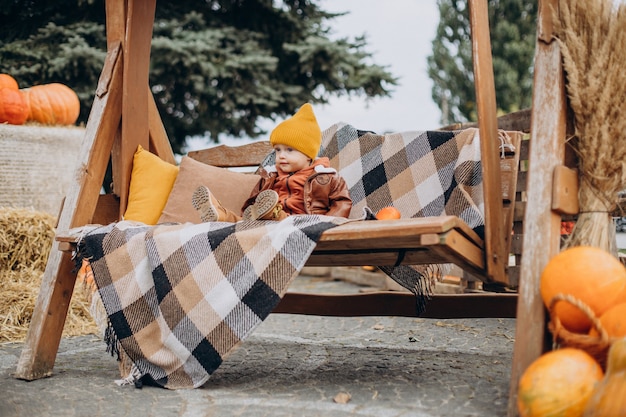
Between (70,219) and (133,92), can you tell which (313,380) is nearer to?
(70,219)

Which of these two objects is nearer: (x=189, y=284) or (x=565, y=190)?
(x=565, y=190)

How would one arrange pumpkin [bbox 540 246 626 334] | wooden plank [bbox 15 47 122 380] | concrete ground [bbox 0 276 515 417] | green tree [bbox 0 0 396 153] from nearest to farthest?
pumpkin [bbox 540 246 626 334], concrete ground [bbox 0 276 515 417], wooden plank [bbox 15 47 122 380], green tree [bbox 0 0 396 153]

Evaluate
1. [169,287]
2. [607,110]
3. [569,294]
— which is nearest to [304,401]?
[169,287]

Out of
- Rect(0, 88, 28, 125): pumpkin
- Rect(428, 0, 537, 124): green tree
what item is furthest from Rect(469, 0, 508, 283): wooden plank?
Rect(428, 0, 537, 124): green tree

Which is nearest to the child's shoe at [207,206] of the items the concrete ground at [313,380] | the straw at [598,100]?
the concrete ground at [313,380]

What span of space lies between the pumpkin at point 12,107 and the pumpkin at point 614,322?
187 inches

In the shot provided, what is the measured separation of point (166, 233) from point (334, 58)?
5.57 meters

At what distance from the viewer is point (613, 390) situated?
1.53 metres

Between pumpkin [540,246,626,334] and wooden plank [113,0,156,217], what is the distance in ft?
6.67

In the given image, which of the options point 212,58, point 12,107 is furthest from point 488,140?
point 212,58

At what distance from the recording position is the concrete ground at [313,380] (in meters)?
2.20

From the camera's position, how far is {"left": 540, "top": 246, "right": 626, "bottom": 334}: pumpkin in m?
1.87

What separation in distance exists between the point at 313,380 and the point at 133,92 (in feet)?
5.13

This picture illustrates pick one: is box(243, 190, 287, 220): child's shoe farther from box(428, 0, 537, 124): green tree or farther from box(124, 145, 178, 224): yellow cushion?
box(428, 0, 537, 124): green tree
